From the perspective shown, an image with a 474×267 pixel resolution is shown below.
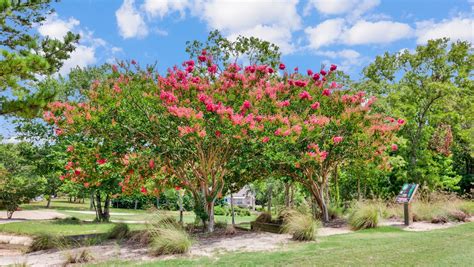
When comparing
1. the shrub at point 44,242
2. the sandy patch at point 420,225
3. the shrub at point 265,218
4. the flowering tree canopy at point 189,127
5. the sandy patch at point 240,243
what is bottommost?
the shrub at point 44,242

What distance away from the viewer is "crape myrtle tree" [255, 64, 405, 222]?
10797 millimetres

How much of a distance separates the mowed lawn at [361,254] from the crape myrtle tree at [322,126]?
283 centimetres

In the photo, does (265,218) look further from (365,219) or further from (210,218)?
(365,219)

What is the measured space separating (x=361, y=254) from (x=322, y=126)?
470 cm

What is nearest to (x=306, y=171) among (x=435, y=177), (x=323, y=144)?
(x=323, y=144)

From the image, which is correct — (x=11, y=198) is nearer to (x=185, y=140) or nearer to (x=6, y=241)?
(x=6, y=241)

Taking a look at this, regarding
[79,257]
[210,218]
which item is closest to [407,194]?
[210,218]

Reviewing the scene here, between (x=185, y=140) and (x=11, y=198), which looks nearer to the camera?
(x=185, y=140)

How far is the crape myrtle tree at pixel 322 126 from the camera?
10797mm

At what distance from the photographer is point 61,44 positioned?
1527cm

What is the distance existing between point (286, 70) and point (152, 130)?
564 centimetres

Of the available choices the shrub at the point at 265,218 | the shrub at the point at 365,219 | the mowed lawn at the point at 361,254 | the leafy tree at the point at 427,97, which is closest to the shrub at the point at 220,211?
the leafy tree at the point at 427,97

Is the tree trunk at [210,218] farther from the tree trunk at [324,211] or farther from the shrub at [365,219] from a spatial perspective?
the tree trunk at [324,211]

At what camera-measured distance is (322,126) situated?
1118cm
